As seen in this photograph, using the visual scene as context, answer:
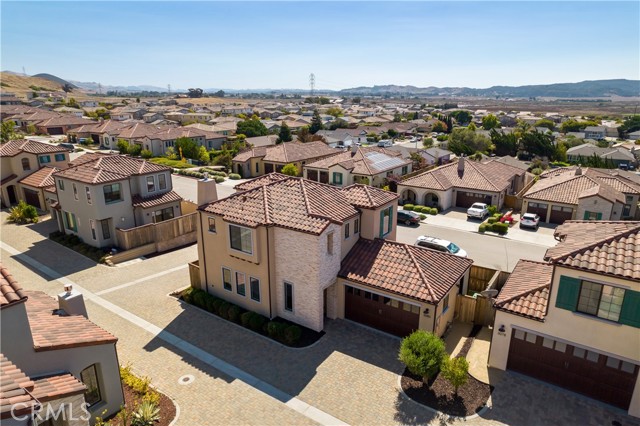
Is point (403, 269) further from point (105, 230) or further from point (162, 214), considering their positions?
point (105, 230)

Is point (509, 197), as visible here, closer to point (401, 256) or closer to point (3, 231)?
point (401, 256)

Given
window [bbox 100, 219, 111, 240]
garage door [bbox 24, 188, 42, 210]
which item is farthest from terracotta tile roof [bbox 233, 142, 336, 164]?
window [bbox 100, 219, 111, 240]

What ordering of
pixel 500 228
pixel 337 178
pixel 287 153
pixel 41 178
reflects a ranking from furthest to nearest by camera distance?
pixel 287 153 → pixel 337 178 → pixel 41 178 → pixel 500 228

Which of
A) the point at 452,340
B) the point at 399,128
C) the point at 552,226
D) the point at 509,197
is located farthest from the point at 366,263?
the point at 399,128

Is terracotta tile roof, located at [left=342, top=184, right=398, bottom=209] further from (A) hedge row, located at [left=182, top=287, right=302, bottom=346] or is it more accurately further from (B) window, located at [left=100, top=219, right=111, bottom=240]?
(B) window, located at [left=100, top=219, right=111, bottom=240]

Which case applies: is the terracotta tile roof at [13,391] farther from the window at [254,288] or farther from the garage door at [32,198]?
the garage door at [32,198]

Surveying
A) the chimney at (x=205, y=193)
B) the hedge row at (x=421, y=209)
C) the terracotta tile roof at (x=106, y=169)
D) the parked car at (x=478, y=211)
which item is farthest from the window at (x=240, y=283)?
the parked car at (x=478, y=211)

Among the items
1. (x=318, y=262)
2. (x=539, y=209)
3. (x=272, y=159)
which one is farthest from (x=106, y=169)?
(x=539, y=209)
